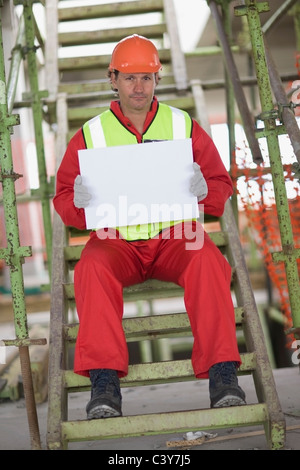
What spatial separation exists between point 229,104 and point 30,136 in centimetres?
863

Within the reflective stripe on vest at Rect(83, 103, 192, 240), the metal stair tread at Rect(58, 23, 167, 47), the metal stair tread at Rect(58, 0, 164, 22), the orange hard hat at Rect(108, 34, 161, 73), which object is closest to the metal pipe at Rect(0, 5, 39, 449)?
the reflective stripe on vest at Rect(83, 103, 192, 240)

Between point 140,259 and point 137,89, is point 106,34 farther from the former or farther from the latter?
point 140,259

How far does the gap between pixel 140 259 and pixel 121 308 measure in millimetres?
423

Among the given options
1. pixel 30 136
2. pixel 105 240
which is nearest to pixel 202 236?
pixel 105 240

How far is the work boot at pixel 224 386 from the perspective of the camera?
3.20 meters

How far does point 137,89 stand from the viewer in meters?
3.77

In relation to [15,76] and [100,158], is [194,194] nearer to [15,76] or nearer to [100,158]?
[100,158]

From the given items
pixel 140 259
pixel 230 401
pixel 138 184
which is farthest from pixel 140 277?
pixel 230 401

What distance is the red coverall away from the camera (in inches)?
127

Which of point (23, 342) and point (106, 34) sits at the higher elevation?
point (106, 34)

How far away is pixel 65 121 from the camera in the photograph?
5.44 meters

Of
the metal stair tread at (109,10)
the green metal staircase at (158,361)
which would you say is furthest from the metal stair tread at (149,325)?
the metal stair tread at (109,10)

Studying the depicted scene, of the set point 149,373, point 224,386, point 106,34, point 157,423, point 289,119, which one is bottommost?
point 157,423

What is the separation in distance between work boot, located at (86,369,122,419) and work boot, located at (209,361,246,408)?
43cm
